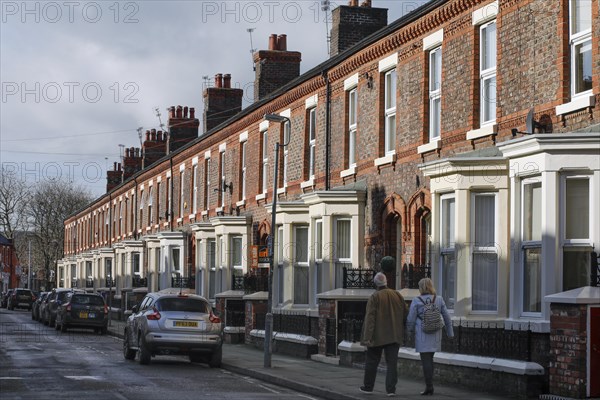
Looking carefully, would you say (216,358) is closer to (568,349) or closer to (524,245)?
(524,245)

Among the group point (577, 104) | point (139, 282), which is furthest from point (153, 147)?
point (577, 104)

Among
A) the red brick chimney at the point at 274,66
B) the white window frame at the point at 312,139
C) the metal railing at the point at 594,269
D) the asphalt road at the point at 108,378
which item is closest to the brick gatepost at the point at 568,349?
the metal railing at the point at 594,269

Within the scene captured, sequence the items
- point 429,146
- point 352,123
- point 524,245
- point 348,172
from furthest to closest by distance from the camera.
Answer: point 352,123, point 348,172, point 429,146, point 524,245

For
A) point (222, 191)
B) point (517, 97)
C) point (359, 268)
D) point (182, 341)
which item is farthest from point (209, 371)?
point (222, 191)

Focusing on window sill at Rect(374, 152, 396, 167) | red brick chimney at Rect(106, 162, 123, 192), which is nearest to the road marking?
window sill at Rect(374, 152, 396, 167)

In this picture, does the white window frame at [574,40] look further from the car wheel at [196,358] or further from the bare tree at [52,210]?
the bare tree at [52,210]

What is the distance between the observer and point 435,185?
20891 millimetres

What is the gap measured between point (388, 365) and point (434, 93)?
8.33 metres

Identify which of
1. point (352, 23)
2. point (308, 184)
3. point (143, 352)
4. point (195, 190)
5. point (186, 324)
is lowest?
point (143, 352)

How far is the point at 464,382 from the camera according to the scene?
18.6 metres

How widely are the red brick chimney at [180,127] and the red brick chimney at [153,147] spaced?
216 inches

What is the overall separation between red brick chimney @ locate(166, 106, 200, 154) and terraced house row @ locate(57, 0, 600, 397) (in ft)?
38.0

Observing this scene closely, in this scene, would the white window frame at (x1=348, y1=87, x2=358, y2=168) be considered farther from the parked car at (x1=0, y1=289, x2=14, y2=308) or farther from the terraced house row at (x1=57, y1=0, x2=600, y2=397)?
the parked car at (x1=0, y1=289, x2=14, y2=308)

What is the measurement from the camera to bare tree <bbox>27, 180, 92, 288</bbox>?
103 meters
